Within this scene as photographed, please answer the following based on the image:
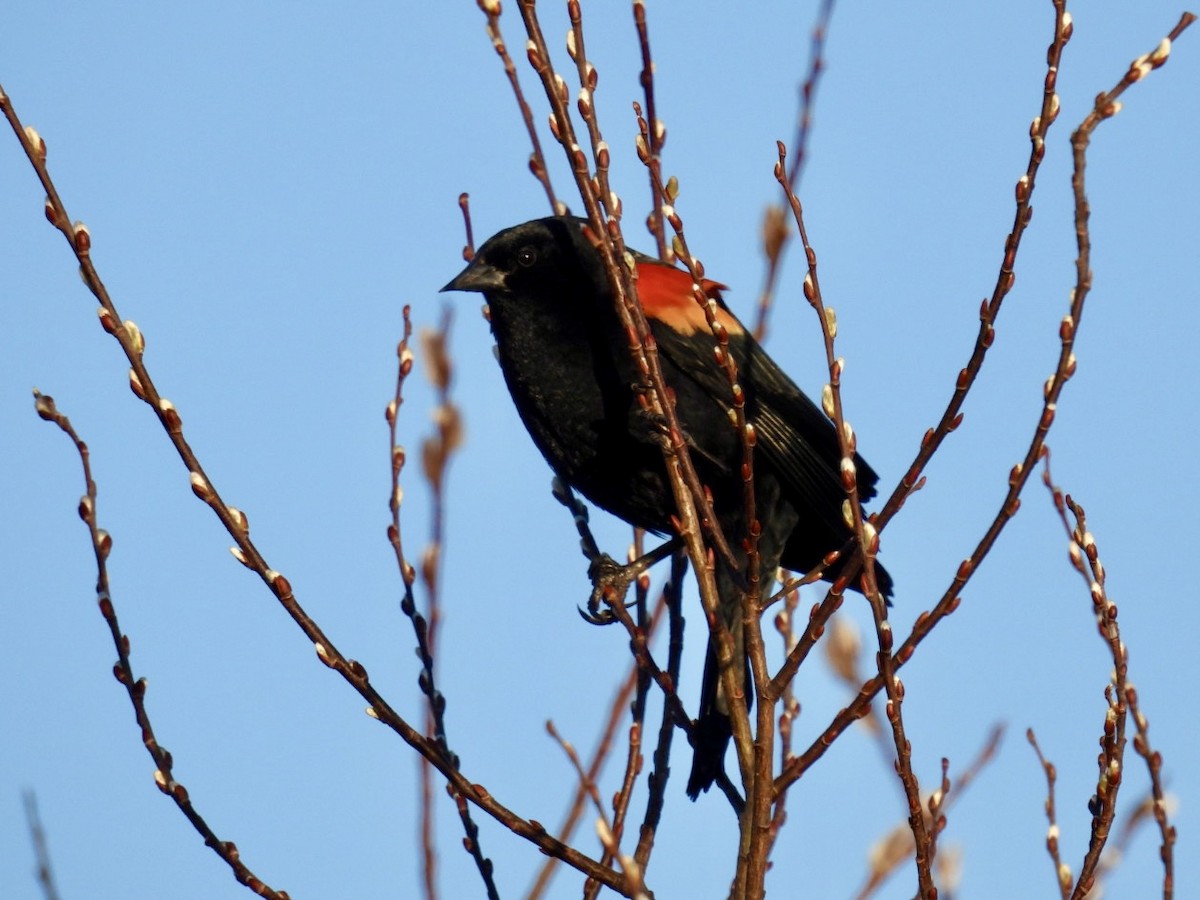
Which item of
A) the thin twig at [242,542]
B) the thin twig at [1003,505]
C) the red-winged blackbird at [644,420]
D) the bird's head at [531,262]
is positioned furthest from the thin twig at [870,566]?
the bird's head at [531,262]

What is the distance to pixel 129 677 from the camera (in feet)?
7.35

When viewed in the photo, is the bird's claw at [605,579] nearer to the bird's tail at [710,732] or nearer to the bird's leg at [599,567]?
the bird's leg at [599,567]

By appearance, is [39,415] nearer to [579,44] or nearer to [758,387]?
[579,44]

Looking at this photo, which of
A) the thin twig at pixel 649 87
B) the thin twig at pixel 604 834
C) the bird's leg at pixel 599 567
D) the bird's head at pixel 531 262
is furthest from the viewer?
the bird's head at pixel 531 262

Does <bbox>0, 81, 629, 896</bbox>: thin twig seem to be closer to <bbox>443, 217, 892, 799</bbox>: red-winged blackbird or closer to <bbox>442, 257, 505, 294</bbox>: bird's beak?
<bbox>443, 217, 892, 799</bbox>: red-winged blackbird

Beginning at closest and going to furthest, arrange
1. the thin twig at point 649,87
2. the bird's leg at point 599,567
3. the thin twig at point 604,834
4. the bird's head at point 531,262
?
1. the thin twig at point 604,834
2. the thin twig at point 649,87
3. the bird's leg at point 599,567
4. the bird's head at point 531,262

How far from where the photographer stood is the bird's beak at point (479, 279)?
397 cm

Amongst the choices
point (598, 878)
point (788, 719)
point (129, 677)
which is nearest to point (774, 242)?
point (788, 719)

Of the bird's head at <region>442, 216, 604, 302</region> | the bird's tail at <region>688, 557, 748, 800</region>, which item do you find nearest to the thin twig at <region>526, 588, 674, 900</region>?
the bird's tail at <region>688, 557, 748, 800</region>

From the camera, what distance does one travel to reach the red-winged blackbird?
145 inches

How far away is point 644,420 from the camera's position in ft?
11.7

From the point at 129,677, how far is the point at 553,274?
2052mm

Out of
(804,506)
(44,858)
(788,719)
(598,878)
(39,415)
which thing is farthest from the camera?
(804,506)

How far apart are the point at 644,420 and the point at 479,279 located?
763 mm
